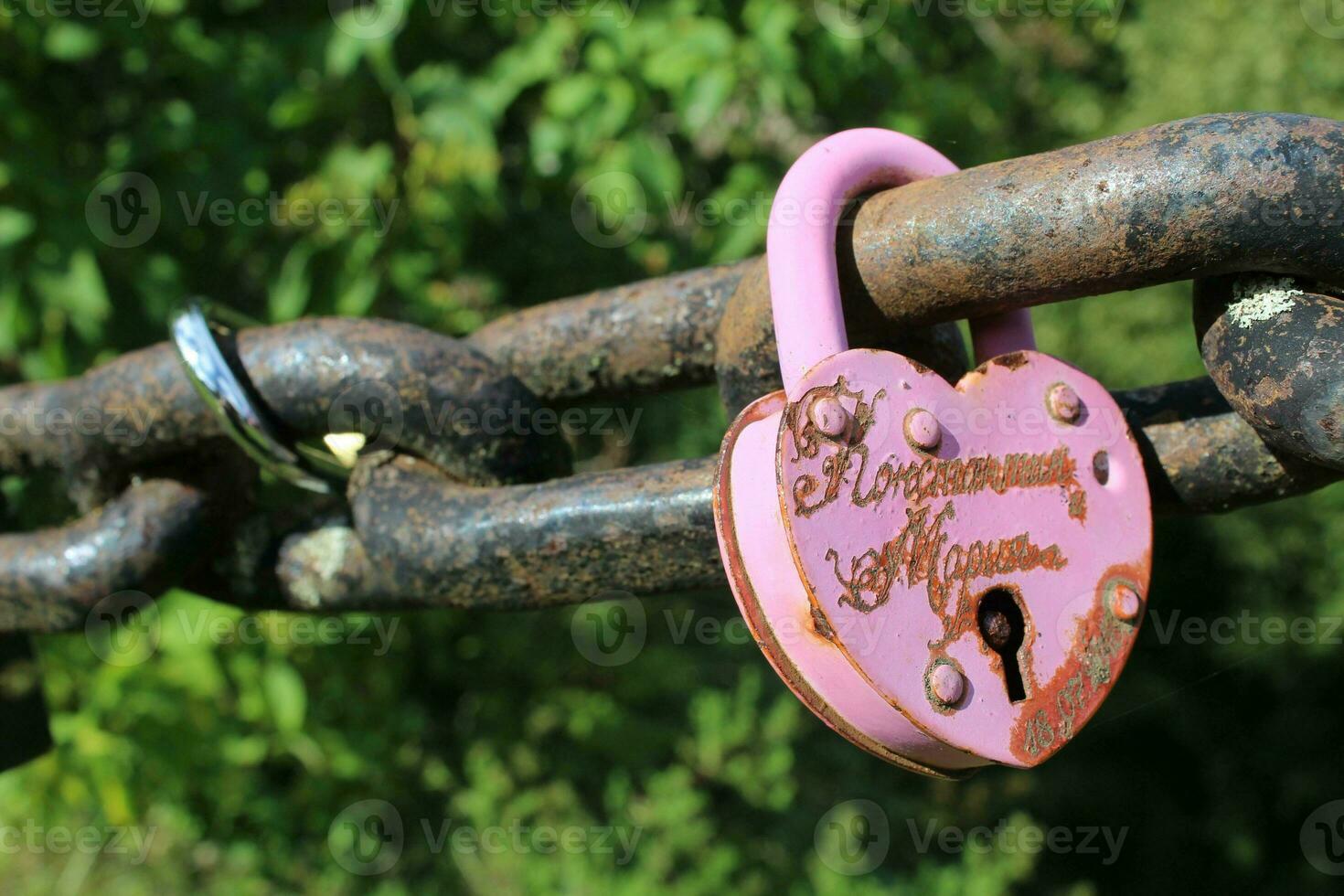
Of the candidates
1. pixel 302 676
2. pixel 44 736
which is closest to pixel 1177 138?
pixel 44 736

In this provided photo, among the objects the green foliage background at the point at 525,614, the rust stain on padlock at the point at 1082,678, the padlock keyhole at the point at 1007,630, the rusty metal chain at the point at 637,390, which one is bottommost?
the green foliage background at the point at 525,614

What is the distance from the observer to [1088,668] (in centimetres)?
62

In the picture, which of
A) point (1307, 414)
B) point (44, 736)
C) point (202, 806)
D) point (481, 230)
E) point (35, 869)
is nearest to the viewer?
point (1307, 414)

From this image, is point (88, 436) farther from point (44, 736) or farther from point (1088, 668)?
point (1088, 668)

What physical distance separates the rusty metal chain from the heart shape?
51mm

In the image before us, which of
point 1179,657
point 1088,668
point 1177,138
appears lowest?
point 1179,657

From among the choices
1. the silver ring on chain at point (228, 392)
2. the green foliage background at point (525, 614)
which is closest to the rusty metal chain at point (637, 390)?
the silver ring on chain at point (228, 392)

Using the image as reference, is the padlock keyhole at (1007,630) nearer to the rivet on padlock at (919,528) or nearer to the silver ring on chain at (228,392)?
the rivet on padlock at (919,528)

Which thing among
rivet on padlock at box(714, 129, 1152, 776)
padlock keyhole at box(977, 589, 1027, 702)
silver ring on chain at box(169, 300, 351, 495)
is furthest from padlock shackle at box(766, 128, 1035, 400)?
silver ring on chain at box(169, 300, 351, 495)

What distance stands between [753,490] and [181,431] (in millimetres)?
417

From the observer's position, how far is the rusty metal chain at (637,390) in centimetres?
53

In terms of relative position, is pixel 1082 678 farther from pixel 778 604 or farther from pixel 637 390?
pixel 637 390

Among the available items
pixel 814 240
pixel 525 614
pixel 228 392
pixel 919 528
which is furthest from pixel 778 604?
pixel 525 614

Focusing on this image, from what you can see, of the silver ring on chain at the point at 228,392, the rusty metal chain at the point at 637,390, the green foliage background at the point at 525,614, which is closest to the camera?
the rusty metal chain at the point at 637,390
